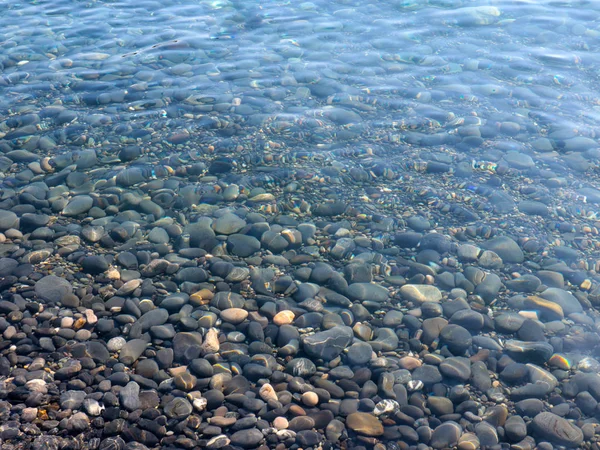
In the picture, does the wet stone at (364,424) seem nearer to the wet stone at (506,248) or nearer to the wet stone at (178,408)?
the wet stone at (178,408)

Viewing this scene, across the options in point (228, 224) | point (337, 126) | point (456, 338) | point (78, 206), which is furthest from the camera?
point (337, 126)

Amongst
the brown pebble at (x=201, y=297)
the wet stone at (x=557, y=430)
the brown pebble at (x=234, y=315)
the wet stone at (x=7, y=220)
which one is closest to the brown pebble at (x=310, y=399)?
the brown pebble at (x=234, y=315)

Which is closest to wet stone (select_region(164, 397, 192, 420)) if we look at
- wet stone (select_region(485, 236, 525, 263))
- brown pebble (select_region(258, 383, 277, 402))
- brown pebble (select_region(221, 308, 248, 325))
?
brown pebble (select_region(258, 383, 277, 402))

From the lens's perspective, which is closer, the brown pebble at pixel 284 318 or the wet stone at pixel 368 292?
the brown pebble at pixel 284 318

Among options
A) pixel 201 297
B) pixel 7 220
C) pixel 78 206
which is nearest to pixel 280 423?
pixel 201 297

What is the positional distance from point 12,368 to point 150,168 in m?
2.45

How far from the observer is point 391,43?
7402mm

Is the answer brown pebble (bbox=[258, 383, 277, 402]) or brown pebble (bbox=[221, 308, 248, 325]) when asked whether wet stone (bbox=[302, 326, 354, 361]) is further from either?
brown pebble (bbox=[221, 308, 248, 325])

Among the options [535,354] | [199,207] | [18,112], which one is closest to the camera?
[535,354]

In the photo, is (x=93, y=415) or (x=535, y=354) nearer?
(x=93, y=415)

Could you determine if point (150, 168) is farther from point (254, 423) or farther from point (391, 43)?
point (391, 43)

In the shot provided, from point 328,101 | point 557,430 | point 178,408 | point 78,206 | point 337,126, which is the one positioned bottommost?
point 557,430

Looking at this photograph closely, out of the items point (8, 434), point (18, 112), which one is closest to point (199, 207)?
point (8, 434)

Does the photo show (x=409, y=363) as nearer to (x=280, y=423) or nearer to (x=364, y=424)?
A: (x=364, y=424)
